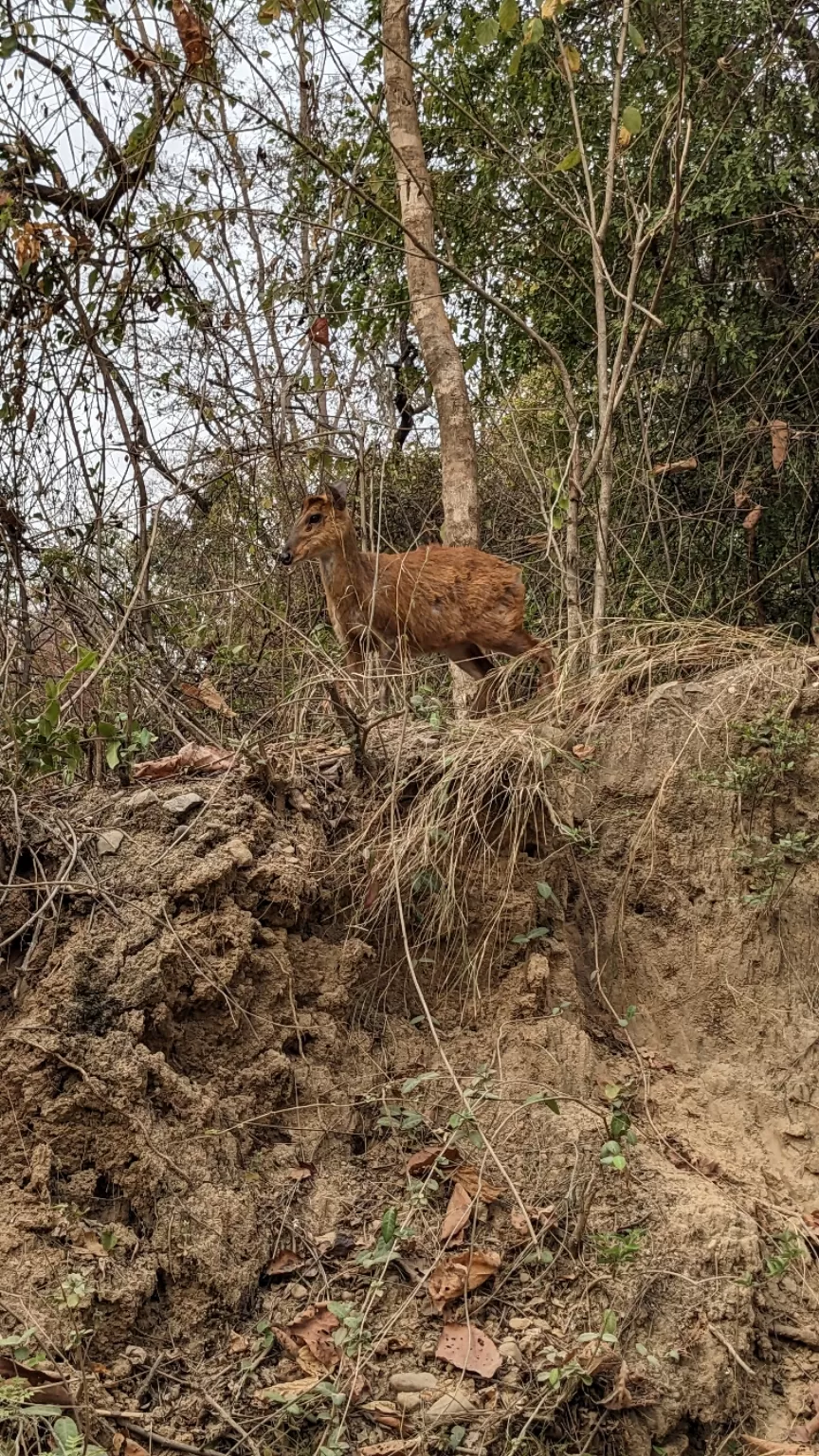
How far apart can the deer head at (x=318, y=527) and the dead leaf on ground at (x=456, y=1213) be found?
14.8 feet

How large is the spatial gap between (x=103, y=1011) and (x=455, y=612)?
178 inches

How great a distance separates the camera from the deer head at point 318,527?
8219 millimetres

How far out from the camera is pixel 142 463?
7207 mm

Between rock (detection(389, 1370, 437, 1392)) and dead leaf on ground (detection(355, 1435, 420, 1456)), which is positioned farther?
rock (detection(389, 1370, 437, 1392))

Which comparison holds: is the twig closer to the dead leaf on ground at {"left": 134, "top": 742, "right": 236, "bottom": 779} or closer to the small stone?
the small stone

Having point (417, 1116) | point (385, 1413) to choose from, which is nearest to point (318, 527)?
point (417, 1116)

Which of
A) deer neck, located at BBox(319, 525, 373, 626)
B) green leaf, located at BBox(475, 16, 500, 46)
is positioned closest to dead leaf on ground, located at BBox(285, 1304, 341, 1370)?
green leaf, located at BBox(475, 16, 500, 46)

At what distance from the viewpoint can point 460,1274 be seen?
Answer: 172 inches

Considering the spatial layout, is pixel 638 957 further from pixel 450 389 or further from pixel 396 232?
pixel 396 232

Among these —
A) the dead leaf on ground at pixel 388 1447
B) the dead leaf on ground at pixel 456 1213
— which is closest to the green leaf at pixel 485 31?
the dead leaf on ground at pixel 456 1213

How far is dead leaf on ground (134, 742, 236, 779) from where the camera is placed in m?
5.45

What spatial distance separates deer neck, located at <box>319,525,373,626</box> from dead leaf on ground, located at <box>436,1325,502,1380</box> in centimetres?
487

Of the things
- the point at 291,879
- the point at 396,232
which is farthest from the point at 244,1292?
the point at 396,232

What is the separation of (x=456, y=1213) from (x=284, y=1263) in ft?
2.03
